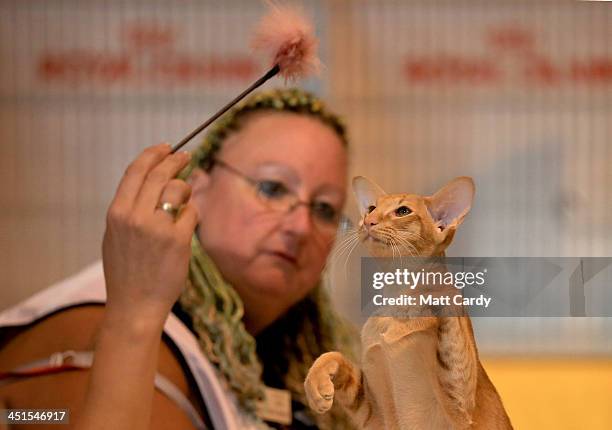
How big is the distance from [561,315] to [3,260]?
2.75ft

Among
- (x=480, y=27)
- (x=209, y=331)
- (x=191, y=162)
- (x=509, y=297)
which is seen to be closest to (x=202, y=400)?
(x=209, y=331)

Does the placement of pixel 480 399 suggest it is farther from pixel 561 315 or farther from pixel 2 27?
pixel 2 27

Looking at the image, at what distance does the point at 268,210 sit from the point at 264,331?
0.61 feet

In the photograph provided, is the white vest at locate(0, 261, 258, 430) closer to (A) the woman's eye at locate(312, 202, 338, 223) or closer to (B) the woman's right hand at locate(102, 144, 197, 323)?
(B) the woman's right hand at locate(102, 144, 197, 323)

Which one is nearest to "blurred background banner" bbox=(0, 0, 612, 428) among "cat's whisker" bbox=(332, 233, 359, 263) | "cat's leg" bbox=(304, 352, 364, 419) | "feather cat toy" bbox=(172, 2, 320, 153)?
"feather cat toy" bbox=(172, 2, 320, 153)

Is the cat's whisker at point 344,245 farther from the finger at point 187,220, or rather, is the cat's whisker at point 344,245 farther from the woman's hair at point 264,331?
the finger at point 187,220

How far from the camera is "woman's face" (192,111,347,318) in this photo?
→ 1288 millimetres

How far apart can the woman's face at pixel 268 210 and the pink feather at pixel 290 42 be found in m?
0.07

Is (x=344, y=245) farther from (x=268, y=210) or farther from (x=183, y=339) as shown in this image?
(x=183, y=339)

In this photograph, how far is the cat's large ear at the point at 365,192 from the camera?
1229 millimetres

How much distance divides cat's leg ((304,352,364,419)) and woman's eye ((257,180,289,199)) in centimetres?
25

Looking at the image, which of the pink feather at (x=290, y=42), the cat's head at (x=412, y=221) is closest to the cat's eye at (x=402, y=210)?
the cat's head at (x=412, y=221)

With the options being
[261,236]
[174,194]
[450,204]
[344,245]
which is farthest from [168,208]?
[450,204]

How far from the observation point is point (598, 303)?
1.30m
